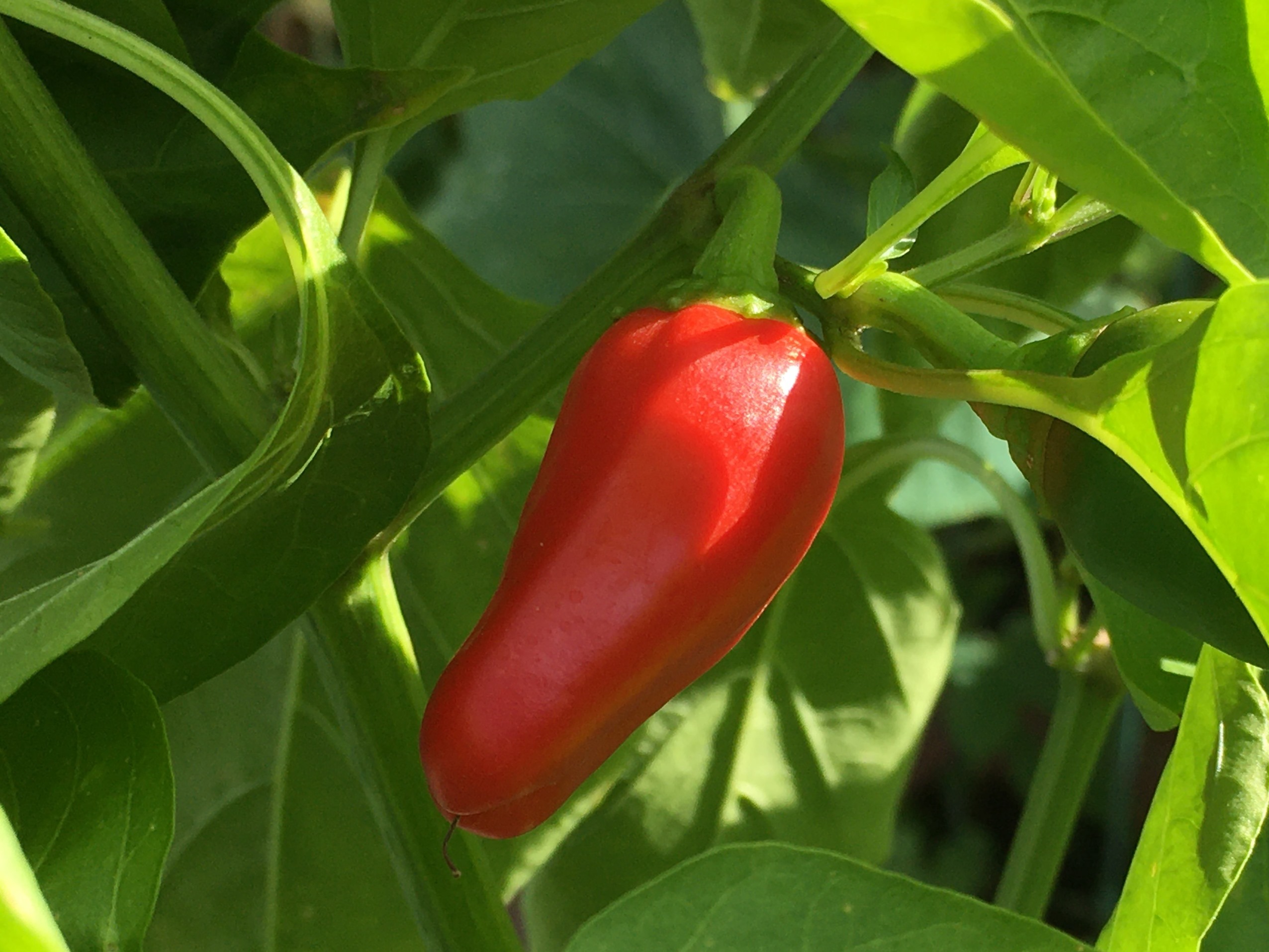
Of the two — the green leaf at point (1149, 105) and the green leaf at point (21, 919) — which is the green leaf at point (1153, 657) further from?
the green leaf at point (21, 919)

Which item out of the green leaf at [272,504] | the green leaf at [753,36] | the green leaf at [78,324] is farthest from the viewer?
the green leaf at [753,36]

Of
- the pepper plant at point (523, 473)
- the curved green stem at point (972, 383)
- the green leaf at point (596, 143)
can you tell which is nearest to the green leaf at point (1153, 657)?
the pepper plant at point (523, 473)

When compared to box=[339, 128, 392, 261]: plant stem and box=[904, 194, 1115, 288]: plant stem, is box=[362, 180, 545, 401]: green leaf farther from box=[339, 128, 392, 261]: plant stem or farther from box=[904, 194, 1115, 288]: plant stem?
box=[904, 194, 1115, 288]: plant stem

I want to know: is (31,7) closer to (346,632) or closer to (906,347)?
(346,632)

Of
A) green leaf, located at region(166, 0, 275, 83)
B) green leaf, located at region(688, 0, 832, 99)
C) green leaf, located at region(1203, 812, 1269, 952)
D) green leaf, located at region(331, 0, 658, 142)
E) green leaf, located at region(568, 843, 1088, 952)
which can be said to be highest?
green leaf, located at region(688, 0, 832, 99)

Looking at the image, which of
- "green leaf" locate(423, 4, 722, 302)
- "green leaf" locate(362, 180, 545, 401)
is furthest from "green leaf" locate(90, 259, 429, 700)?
"green leaf" locate(423, 4, 722, 302)

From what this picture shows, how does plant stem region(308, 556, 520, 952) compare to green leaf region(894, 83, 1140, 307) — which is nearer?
plant stem region(308, 556, 520, 952)
